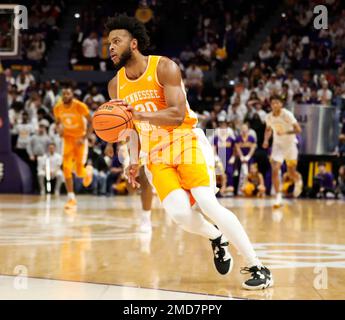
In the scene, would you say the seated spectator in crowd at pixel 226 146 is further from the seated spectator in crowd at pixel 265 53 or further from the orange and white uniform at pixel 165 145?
the orange and white uniform at pixel 165 145

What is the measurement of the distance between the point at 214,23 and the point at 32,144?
25.2 feet

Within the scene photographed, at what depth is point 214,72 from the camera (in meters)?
19.3

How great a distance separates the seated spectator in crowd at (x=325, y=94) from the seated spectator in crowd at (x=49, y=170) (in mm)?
5613

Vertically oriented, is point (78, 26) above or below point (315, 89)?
above

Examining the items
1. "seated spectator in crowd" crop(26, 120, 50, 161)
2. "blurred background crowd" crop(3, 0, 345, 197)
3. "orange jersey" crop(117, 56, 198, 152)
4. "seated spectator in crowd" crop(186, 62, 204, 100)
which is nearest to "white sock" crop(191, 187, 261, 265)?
"orange jersey" crop(117, 56, 198, 152)

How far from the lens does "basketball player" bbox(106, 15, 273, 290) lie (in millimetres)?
5012

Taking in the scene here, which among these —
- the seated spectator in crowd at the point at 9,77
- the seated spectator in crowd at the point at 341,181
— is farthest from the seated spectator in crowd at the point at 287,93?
the seated spectator in crowd at the point at 9,77

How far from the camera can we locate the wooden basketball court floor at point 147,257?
188 inches

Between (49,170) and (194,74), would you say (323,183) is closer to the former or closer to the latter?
(194,74)

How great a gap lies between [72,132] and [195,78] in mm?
7140

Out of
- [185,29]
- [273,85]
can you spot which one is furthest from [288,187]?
[185,29]

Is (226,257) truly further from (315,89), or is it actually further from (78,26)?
(78,26)

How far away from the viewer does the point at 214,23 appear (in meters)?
21.1
